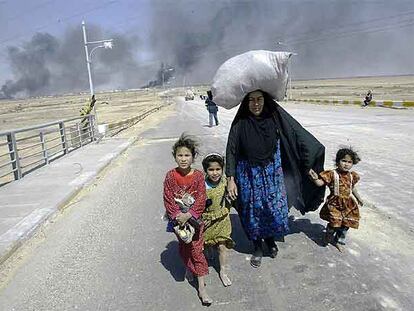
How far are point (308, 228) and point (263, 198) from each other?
1317 mm

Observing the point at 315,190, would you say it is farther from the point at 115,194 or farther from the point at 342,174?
the point at 115,194

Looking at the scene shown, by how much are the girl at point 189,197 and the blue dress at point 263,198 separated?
0.63 metres

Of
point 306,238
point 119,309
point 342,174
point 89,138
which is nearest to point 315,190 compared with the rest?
point 342,174

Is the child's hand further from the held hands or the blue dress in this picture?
the held hands

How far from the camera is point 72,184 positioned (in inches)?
301

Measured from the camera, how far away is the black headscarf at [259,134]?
3627mm

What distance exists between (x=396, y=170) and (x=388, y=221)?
3.07 metres

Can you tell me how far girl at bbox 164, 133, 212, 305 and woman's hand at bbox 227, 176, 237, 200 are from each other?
1.31ft

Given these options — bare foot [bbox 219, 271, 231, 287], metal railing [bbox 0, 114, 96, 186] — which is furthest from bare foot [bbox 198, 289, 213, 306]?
metal railing [bbox 0, 114, 96, 186]

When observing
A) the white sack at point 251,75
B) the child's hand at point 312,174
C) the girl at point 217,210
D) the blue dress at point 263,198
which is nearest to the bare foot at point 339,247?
the blue dress at point 263,198

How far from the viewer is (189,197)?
10.6 feet

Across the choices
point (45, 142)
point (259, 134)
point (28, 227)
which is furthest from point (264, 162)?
point (45, 142)

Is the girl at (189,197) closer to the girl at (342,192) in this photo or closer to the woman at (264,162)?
the woman at (264,162)

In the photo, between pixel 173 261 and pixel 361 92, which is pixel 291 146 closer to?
pixel 173 261
